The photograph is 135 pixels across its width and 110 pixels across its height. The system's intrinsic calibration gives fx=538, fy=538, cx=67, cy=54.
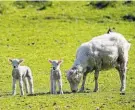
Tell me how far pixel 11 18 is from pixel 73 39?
1230cm

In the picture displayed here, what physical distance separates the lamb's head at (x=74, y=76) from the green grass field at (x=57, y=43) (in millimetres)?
598

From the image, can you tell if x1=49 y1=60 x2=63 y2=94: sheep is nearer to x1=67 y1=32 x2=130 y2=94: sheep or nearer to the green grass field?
the green grass field

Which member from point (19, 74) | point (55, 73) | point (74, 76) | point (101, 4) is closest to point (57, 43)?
point (101, 4)

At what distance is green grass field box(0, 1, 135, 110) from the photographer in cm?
2095

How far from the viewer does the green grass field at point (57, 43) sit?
825 inches

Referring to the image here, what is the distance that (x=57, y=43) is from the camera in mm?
45781

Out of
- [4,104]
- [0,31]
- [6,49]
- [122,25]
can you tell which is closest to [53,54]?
[6,49]

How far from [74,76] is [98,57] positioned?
1.66 m

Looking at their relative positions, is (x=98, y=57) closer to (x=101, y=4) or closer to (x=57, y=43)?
(x=57, y=43)

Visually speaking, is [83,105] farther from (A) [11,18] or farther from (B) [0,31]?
(A) [11,18]

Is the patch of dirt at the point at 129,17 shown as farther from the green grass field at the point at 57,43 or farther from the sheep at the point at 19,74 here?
the sheep at the point at 19,74

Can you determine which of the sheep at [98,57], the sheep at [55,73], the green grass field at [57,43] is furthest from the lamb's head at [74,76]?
the sheep at [55,73]

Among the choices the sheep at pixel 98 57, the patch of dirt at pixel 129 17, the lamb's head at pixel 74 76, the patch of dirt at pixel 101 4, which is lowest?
the lamb's head at pixel 74 76

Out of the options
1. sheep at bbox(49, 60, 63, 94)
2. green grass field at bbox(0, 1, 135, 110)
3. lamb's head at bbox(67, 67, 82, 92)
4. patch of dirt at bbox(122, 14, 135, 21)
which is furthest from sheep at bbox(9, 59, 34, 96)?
patch of dirt at bbox(122, 14, 135, 21)
